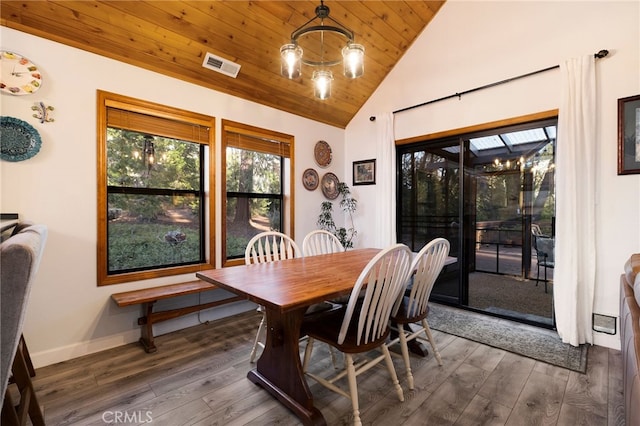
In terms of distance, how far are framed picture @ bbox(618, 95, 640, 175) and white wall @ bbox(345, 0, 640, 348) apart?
0.15 feet

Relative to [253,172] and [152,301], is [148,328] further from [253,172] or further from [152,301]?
[253,172]

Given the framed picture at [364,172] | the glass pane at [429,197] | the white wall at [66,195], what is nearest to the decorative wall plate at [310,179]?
the framed picture at [364,172]

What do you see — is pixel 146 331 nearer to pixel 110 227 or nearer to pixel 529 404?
pixel 110 227

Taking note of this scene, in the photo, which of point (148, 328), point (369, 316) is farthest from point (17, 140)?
point (369, 316)

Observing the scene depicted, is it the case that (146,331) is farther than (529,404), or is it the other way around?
(146,331)

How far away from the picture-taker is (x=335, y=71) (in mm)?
3537

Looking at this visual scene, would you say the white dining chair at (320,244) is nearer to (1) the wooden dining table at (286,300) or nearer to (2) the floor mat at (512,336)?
(1) the wooden dining table at (286,300)

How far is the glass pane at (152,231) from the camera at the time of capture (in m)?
2.55

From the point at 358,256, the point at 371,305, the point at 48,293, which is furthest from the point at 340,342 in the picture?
the point at 48,293

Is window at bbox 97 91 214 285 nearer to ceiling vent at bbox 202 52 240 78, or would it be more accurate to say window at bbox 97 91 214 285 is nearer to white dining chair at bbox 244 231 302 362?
ceiling vent at bbox 202 52 240 78

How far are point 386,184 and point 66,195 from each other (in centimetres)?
326

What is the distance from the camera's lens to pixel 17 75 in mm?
2012

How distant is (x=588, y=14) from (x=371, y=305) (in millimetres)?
3209

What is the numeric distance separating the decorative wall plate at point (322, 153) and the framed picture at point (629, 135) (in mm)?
2994
